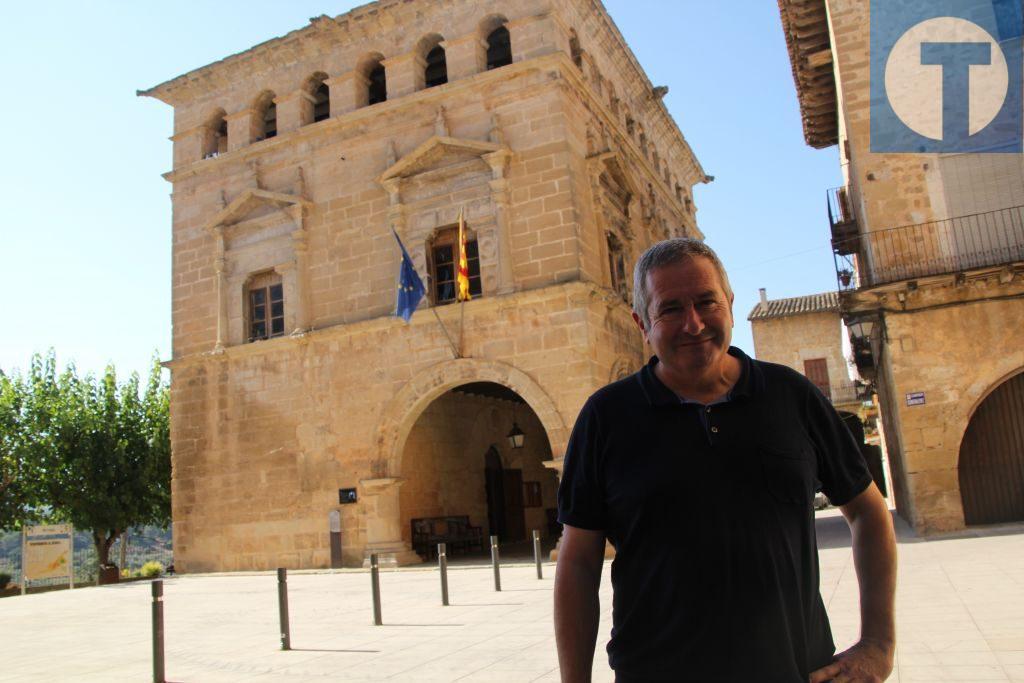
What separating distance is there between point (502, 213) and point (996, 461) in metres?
9.10

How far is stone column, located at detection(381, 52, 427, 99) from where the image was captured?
16922mm

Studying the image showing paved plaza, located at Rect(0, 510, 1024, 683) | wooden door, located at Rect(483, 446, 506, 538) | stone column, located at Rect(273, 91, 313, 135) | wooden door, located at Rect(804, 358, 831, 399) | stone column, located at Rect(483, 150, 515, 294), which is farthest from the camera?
wooden door, located at Rect(804, 358, 831, 399)

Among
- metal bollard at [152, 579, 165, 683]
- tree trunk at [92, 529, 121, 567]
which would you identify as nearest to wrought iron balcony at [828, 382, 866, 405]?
tree trunk at [92, 529, 121, 567]

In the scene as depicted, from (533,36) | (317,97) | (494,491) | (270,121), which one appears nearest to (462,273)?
(533,36)

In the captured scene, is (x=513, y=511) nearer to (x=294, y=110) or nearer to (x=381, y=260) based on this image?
(x=381, y=260)

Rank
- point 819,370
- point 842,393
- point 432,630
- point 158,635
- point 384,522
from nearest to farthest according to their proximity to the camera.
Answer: point 158,635
point 432,630
point 384,522
point 842,393
point 819,370

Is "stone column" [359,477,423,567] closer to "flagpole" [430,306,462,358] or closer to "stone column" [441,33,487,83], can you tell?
"flagpole" [430,306,462,358]

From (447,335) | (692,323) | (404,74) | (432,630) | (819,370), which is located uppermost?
(404,74)

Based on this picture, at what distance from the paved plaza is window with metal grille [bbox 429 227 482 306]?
18.6ft

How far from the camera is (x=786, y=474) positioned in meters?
1.87

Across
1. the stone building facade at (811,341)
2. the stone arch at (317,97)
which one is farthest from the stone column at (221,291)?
the stone building facade at (811,341)

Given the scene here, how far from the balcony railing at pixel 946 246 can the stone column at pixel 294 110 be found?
11.8 metres

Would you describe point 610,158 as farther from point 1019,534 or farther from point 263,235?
point 1019,534

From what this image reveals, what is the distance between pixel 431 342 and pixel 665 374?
45.3 ft
